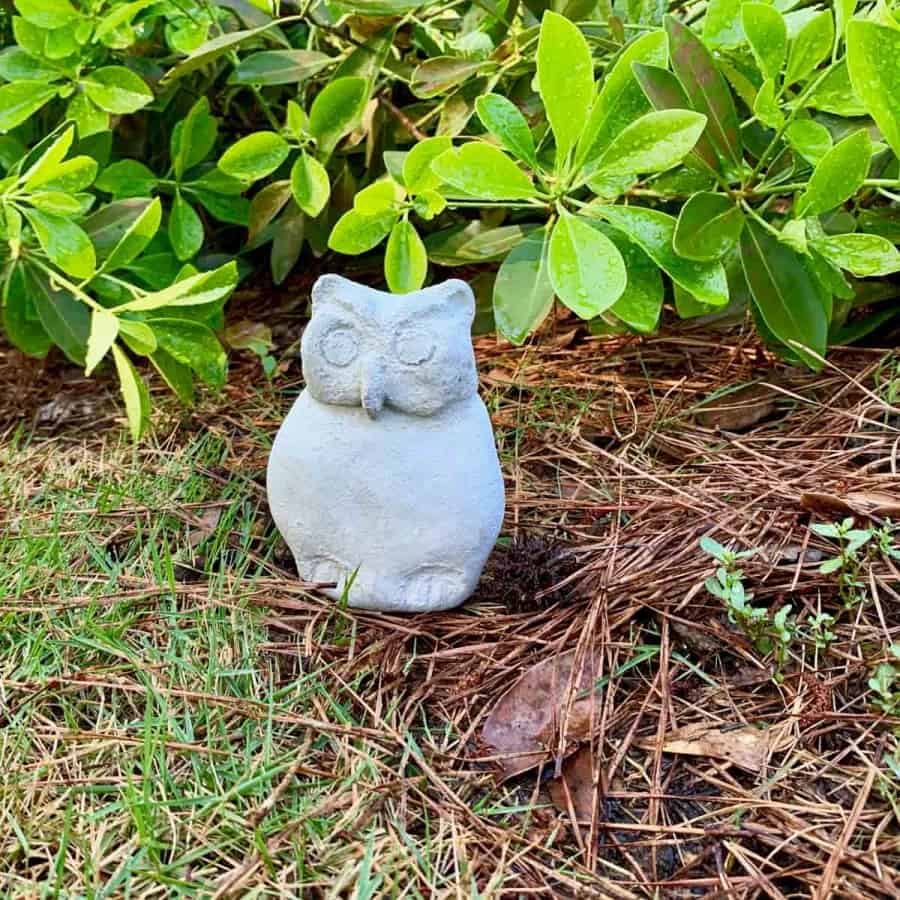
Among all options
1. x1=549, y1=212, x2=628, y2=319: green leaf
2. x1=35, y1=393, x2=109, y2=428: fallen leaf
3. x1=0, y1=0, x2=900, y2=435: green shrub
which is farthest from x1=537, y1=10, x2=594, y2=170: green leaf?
x1=35, y1=393, x2=109, y2=428: fallen leaf

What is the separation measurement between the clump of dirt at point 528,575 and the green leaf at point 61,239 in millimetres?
841

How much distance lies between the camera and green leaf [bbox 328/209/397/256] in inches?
64.4

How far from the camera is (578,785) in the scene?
125 centimetres

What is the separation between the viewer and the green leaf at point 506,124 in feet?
4.92

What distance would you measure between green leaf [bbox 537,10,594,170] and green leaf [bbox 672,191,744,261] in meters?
0.21

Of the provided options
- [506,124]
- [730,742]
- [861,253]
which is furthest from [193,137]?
[730,742]

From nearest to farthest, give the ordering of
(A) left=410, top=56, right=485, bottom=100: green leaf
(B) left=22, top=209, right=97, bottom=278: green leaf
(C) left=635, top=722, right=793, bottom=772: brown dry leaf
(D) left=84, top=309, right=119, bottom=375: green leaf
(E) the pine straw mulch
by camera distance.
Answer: (E) the pine straw mulch, (C) left=635, top=722, right=793, bottom=772: brown dry leaf, (D) left=84, top=309, right=119, bottom=375: green leaf, (B) left=22, top=209, right=97, bottom=278: green leaf, (A) left=410, top=56, right=485, bottom=100: green leaf

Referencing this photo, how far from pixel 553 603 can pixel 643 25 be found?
3.30 feet

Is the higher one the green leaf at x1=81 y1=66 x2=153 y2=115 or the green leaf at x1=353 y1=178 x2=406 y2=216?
the green leaf at x1=81 y1=66 x2=153 y2=115

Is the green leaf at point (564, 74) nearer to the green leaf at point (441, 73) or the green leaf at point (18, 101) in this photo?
the green leaf at point (441, 73)

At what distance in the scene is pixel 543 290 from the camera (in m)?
1.62

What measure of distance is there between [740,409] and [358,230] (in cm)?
77

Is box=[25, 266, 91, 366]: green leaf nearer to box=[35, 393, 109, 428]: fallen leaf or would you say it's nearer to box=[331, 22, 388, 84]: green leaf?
box=[35, 393, 109, 428]: fallen leaf

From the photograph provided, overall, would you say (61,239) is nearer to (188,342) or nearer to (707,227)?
(188,342)
